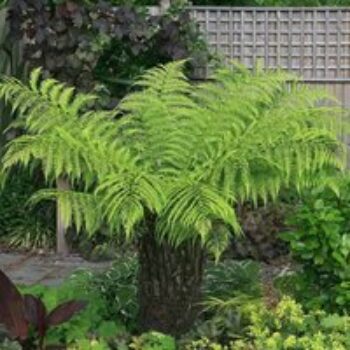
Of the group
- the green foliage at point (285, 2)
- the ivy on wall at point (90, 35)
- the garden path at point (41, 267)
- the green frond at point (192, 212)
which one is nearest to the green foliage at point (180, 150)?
the green frond at point (192, 212)

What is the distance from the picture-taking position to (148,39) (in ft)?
26.8

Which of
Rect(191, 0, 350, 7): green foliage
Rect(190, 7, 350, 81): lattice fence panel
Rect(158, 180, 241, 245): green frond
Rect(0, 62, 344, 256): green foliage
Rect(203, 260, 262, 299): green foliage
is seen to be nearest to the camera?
Rect(158, 180, 241, 245): green frond

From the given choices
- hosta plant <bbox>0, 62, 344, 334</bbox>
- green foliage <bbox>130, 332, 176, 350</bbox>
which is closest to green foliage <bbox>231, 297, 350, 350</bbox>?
green foliage <bbox>130, 332, 176, 350</bbox>

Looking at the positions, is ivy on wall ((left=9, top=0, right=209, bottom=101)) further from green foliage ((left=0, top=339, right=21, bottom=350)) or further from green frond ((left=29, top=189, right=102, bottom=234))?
green foliage ((left=0, top=339, right=21, bottom=350))

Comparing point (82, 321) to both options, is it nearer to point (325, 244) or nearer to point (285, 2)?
point (325, 244)

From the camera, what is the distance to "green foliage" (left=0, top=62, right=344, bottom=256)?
441 centimetres

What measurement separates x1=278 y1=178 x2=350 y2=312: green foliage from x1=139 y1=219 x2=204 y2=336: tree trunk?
51 centimetres

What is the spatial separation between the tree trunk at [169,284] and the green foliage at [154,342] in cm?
34

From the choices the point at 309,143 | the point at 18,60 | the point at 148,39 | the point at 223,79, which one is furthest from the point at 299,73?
the point at 309,143

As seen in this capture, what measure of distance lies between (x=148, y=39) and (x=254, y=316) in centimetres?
408

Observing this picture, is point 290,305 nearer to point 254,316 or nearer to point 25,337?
point 254,316

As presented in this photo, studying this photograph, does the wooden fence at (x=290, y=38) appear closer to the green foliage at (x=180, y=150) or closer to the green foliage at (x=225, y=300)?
the green foliage at (x=225, y=300)

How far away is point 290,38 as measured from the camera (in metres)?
8.73

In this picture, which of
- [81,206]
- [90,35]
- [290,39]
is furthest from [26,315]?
[290,39]
